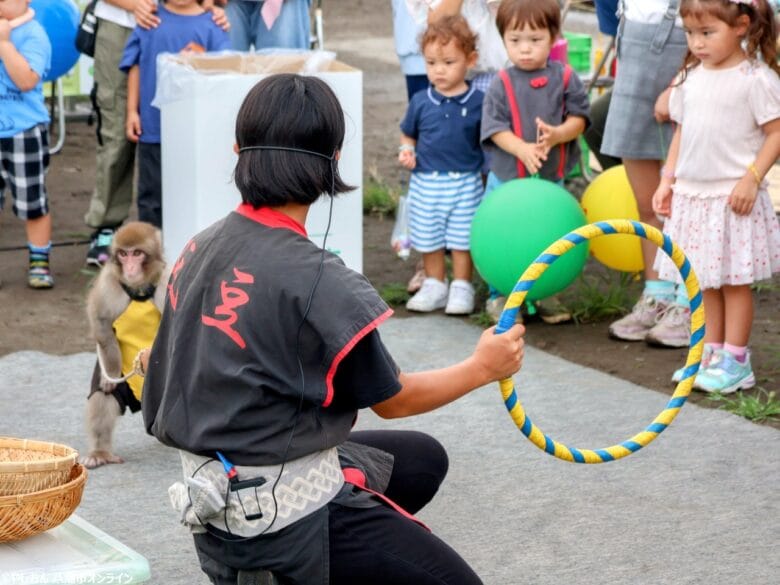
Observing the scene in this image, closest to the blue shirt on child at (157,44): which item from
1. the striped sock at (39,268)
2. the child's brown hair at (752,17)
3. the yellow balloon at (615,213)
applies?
the striped sock at (39,268)

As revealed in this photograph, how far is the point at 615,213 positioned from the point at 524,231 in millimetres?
670

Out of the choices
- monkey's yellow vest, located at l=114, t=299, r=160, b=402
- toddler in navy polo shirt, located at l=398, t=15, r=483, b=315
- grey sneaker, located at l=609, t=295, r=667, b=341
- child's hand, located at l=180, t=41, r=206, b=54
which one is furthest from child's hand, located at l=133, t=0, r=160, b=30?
grey sneaker, located at l=609, t=295, r=667, b=341

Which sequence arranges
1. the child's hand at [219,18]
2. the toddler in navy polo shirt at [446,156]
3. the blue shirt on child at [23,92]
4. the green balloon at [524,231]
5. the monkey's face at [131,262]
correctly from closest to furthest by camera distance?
the monkey's face at [131,262], the green balloon at [524,231], the toddler in navy polo shirt at [446,156], the blue shirt on child at [23,92], the child's hand at [219,18]

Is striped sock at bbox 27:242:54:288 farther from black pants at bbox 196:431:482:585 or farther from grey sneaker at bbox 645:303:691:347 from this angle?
black pants at bbox 196:431:482:585

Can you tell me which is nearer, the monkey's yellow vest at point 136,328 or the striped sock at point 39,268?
the monkey's yellow vest at point 136,328

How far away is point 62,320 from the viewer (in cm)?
681

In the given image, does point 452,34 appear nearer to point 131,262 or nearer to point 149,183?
point 149,183

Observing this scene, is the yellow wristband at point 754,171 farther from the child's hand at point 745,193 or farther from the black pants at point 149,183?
the black pants at point 149,183

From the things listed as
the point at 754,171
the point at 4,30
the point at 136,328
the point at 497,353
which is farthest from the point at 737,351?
the point at 4,30

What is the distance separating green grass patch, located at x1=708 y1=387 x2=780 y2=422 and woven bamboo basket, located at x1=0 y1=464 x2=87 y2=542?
2923 mm

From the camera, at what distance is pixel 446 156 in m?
6.79

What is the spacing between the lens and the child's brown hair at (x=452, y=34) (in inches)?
260

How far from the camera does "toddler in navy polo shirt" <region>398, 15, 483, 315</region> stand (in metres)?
6.69

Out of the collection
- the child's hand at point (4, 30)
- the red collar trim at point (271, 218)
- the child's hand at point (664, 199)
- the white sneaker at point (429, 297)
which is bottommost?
the white sneaker at point (429, 297)
